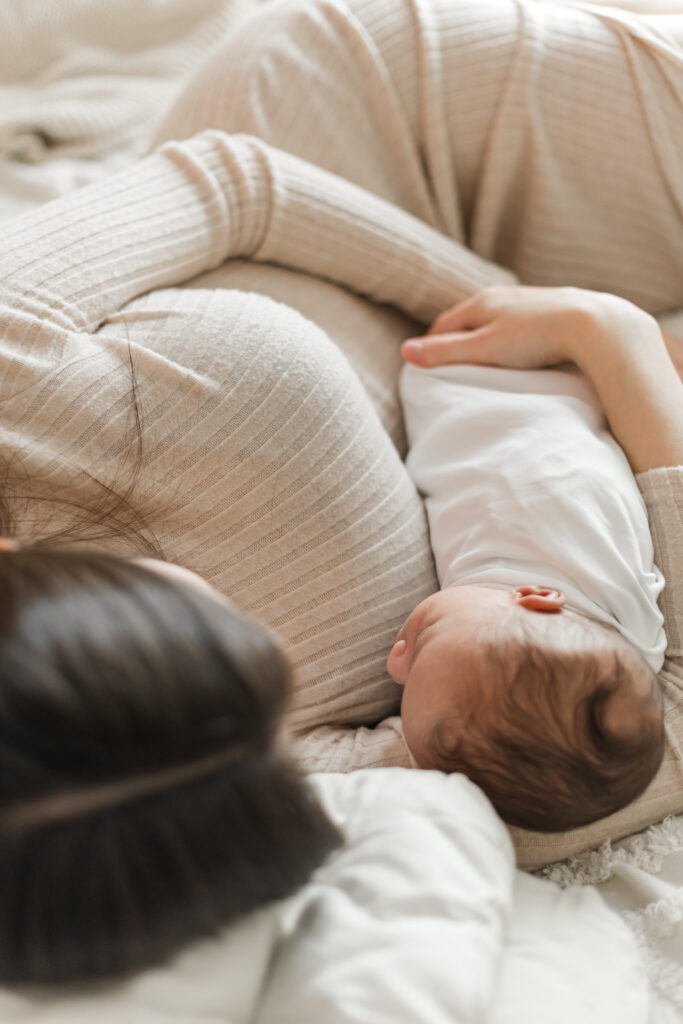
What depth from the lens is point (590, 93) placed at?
117 centimetres

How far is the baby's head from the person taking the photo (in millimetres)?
752

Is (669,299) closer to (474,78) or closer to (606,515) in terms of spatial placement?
(474,78)

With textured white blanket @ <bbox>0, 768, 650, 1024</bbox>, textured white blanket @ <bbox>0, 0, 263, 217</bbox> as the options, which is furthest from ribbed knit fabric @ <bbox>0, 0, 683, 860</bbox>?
textured white blanket @ <bbox>0, 0, 263, 217</bbox>

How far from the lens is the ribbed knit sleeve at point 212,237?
896 mm

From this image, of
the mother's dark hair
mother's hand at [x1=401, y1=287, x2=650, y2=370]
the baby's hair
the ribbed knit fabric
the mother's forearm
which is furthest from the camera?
mother's hand at [x1=401, y1=287, x2=650, y2=370]

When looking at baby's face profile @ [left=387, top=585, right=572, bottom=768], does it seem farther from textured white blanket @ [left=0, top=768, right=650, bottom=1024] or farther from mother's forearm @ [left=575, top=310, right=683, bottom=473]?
mother's forearm @ [left=575, top=310, right=683, bottom=473]

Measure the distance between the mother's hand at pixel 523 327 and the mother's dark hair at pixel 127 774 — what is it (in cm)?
67

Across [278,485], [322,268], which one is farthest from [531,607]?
[322,268]

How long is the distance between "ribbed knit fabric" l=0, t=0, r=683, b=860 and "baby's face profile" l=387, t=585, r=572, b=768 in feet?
0.19

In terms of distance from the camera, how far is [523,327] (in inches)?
43.6

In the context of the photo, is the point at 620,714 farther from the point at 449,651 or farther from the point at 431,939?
the point at 431,939

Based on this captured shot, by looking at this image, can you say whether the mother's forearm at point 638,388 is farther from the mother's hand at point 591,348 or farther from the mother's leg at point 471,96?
the mother's leg at point 471,96

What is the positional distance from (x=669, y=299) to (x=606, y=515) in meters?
0.57

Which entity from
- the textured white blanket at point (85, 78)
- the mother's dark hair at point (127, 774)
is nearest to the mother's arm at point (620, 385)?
the mother's dark hair at point (127, 774)
